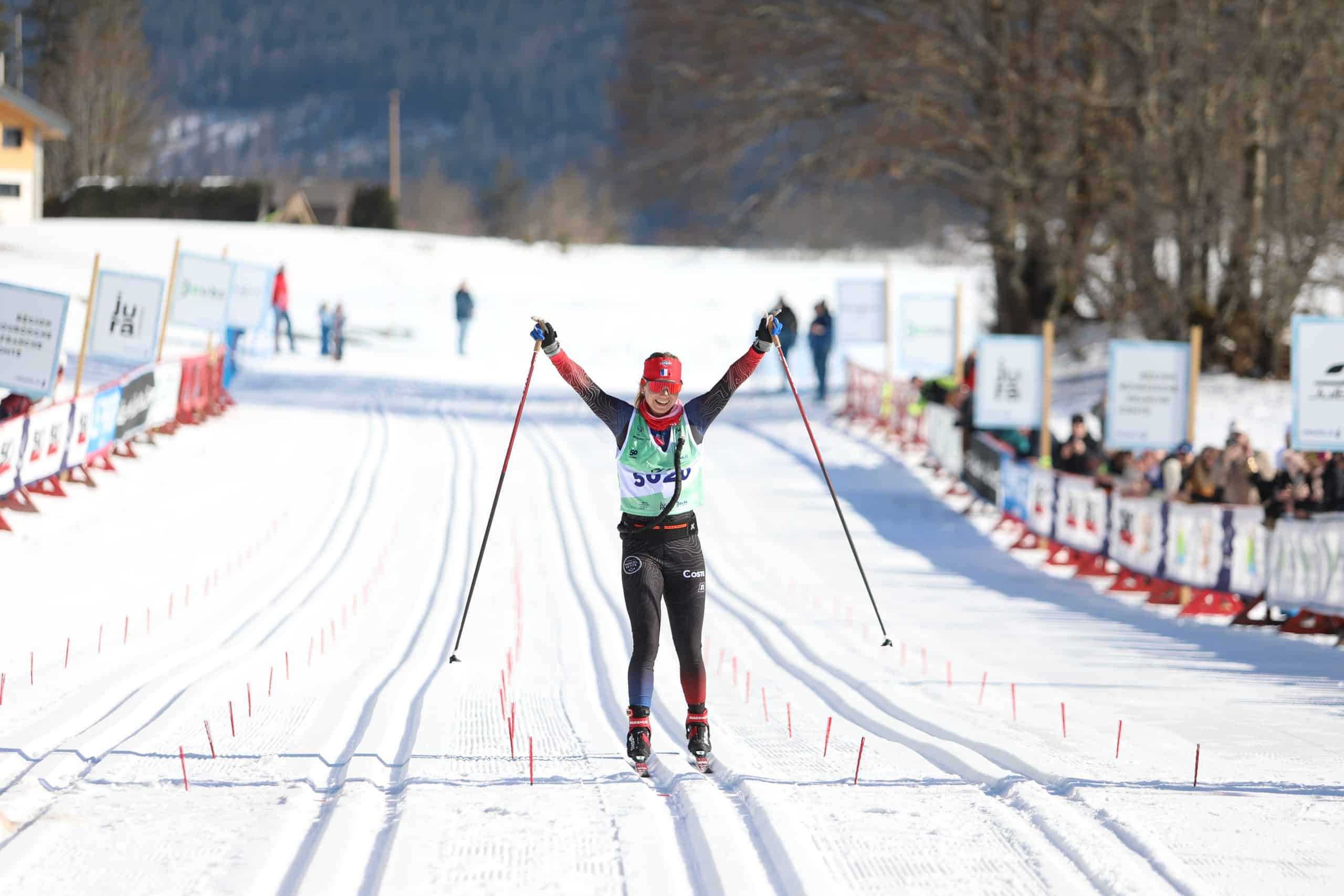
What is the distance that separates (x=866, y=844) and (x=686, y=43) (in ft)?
89.4

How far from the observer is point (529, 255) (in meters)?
54.6

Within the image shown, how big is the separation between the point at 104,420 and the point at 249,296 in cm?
670

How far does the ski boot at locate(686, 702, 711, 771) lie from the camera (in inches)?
251

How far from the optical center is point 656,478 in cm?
631

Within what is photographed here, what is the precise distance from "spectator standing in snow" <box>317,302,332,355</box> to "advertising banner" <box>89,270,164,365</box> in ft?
48.9

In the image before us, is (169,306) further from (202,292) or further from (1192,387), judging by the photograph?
(1192,387)

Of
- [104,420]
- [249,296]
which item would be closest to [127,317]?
[104,420]

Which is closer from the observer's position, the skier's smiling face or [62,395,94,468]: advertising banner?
the skier's smiling face

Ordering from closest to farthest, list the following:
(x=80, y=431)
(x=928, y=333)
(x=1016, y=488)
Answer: (x=80, y=431), (x=1016, y=488), (x=928, y=333)

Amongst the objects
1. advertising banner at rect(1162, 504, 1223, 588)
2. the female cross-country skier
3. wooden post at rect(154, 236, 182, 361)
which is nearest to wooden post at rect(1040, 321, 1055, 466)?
advertising banner at rect(1162, 504, 1223, 588)

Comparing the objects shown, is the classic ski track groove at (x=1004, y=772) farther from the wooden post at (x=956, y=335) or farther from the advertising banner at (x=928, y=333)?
the wooden post at (x=956, y=335)

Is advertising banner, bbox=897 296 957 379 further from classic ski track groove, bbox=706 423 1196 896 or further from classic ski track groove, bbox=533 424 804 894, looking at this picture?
classic ski track groove, bbox=533 424 804 894

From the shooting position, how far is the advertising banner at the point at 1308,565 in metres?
11.1

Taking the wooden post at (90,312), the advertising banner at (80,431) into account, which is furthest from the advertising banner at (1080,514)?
the wooden post at (90,312)
